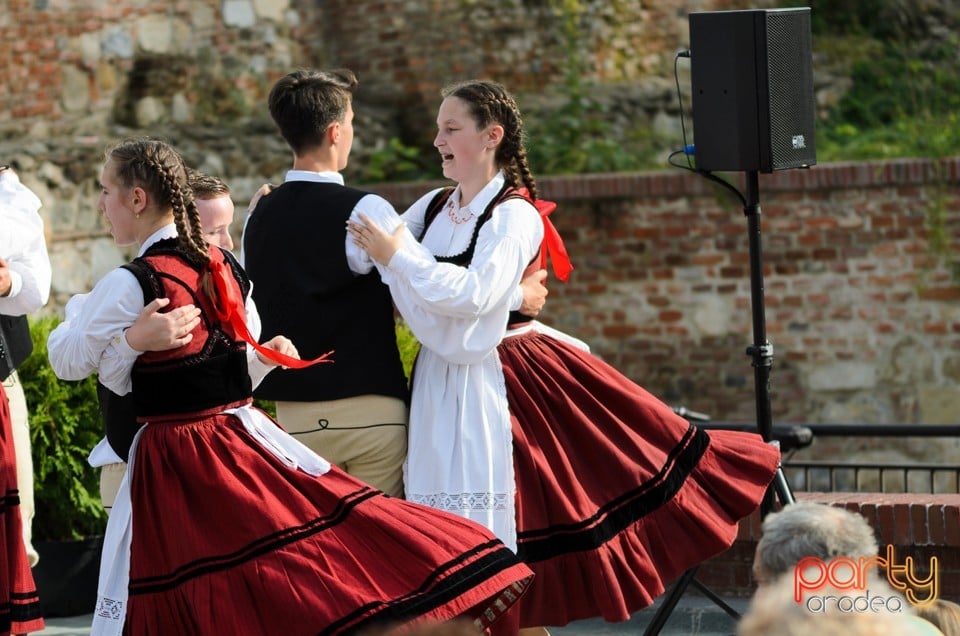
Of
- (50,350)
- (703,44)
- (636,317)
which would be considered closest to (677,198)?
(636,317)

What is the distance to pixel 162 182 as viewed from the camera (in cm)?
375

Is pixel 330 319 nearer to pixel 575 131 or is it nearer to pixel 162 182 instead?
pixel 162 182

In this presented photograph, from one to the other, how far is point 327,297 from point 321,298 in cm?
2

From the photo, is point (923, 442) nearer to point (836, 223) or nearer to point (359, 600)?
point (836, 223)

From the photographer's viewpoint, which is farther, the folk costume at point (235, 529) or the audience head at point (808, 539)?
the folk costume at point (235, 529)

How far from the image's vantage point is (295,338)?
13.5 ft

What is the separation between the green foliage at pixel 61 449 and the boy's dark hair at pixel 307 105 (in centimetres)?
203

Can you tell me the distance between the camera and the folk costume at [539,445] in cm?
410

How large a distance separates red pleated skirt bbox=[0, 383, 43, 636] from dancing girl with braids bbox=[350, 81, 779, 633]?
1115mm

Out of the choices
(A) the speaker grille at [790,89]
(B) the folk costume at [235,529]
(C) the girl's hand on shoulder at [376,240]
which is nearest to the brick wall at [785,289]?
(A) the speaker grille at [790,89]

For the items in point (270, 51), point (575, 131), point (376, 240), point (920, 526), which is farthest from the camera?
point (270, 51)

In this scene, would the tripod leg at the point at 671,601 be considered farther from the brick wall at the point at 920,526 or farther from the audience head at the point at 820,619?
the audience head at the point at 820,619

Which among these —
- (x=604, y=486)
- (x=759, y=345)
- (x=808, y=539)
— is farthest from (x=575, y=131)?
(x=808, y=539)

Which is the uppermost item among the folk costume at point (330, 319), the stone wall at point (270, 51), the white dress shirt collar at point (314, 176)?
the stone wall at point (270, 51)
